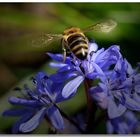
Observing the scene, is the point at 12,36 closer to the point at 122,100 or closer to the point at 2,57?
the point at 2,57

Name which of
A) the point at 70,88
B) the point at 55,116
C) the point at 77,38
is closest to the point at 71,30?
the point at 77,38

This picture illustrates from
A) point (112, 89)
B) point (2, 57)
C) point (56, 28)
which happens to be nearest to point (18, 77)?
point (2, 57)

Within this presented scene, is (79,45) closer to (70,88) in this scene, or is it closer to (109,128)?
(70,88)

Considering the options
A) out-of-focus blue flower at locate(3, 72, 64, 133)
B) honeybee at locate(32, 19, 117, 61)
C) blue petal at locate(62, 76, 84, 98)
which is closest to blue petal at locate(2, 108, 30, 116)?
out-of-focus blue flower at locate(3, 72, 64, 133)

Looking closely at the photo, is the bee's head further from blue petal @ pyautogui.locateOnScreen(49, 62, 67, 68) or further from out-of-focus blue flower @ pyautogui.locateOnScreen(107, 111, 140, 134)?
out-of-focus blue flower @ pyautogui.locateOnScreen(107, 111, 140, 134)

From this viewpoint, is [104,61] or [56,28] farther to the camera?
[56,28]

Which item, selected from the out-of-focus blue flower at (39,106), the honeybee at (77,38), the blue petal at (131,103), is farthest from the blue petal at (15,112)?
the blue petal at (131,103)
